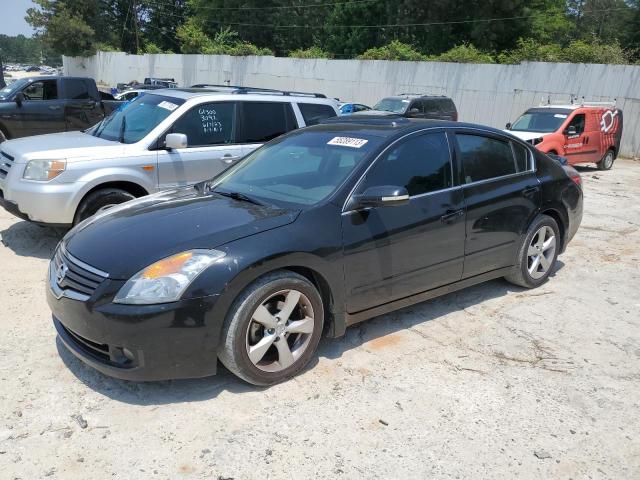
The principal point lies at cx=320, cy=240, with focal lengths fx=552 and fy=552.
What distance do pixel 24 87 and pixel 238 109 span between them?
763cm

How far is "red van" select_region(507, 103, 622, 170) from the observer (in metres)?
13.4

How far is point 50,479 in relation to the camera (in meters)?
2.63

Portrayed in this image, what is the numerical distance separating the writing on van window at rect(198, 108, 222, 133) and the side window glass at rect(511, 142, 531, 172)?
341 centimetres

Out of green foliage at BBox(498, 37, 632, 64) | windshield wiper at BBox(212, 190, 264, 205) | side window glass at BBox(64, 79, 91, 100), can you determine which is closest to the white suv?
windshield wiper at BBox(212, 190, 264, 205)

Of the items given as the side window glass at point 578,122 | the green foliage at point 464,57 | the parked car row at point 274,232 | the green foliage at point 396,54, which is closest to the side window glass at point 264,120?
the parked car row at point 274,232

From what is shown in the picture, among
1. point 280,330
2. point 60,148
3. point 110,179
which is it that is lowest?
point 280,330

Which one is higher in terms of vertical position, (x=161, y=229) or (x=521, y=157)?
(x=521, y=157)

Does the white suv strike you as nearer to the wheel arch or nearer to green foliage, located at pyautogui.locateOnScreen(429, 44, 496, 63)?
the wheel arch

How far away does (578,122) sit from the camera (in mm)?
14070

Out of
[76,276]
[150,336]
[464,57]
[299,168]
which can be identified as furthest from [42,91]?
[464,57]

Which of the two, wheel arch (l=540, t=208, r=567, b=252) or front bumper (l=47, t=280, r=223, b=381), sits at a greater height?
wheel arch (l=540, t=208, r=567, b=252)

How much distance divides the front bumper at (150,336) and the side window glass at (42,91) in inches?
420

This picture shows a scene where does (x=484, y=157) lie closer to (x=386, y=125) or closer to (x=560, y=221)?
(x=386, y=125)

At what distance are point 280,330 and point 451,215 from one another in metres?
1.74
